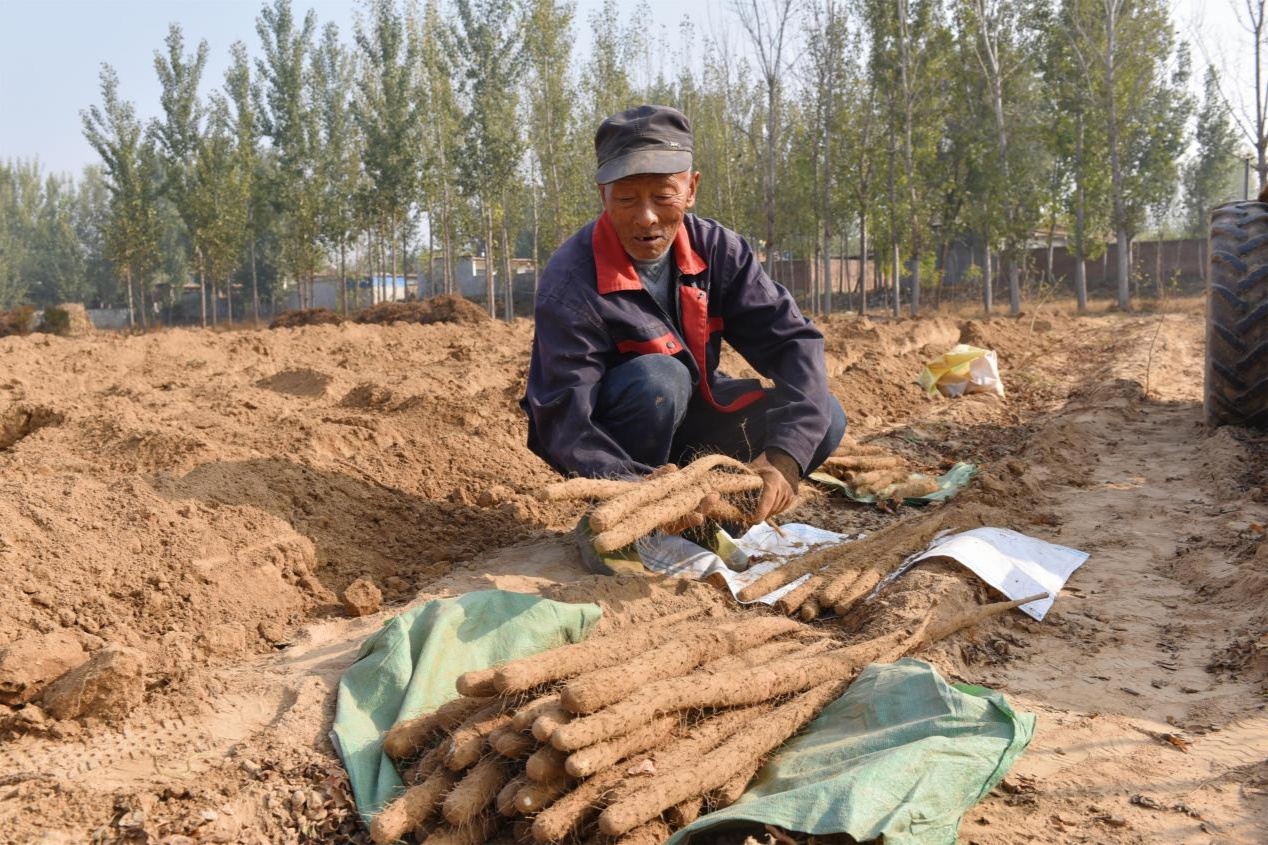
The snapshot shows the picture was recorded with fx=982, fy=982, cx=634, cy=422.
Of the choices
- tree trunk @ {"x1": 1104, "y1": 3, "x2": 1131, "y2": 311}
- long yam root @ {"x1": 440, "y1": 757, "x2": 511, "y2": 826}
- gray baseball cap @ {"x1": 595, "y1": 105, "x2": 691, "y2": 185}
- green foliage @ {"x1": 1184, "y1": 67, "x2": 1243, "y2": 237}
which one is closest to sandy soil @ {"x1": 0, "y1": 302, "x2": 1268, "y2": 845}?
long yam root @ {"x1": 440, "y1": 757, "x2": 511, "y2": 826}

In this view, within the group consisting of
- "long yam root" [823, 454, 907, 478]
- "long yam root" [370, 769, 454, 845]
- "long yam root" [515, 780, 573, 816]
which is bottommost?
"long yam root" [370, 769, 454, 845]

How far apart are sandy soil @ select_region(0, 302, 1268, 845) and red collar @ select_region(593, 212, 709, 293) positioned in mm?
1046

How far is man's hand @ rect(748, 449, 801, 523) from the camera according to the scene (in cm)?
323

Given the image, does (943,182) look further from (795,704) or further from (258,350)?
(795,704)

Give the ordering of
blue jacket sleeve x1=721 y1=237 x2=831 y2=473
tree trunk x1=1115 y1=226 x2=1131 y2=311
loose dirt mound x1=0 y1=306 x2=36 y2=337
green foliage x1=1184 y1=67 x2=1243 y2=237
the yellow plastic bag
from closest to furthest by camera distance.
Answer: blue jacket sleeve x1=721 y1=237 x2=831 y2=473, the yellow plastic bag, loose dirt mound x1=0 y1=306 x2=36 y2=337, tree trunk x1=1115 y1=226 x2=1131 y2=311, green foliage x1=1184 y1=67 x2=1243 y2=237

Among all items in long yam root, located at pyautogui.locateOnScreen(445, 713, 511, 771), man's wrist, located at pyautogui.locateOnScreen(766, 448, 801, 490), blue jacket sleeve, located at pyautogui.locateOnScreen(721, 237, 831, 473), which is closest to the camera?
long yam root, located at pyautogui.locateOnScreen(445, 713, 511, 771)

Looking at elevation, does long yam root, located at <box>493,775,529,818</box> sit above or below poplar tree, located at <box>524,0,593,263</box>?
below

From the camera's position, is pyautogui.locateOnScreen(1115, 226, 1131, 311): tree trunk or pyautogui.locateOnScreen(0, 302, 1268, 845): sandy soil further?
pyautogui.locateOnScreen(1115, 226, 1131, 311): tree trunk

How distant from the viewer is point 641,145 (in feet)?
11.0

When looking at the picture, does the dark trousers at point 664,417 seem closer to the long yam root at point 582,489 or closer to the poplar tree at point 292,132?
the long yam root at point 582,489

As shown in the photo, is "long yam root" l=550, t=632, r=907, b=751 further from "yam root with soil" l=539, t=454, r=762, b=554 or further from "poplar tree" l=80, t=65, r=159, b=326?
"poplar tree" l=80, t=65, r=159, b=326

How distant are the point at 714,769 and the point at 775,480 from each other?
4.58ft

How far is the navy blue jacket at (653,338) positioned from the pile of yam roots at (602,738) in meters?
1.02

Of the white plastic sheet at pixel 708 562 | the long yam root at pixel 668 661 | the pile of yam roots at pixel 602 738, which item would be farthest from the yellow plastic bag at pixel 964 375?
the pile of yam roots at pixel 602 738
